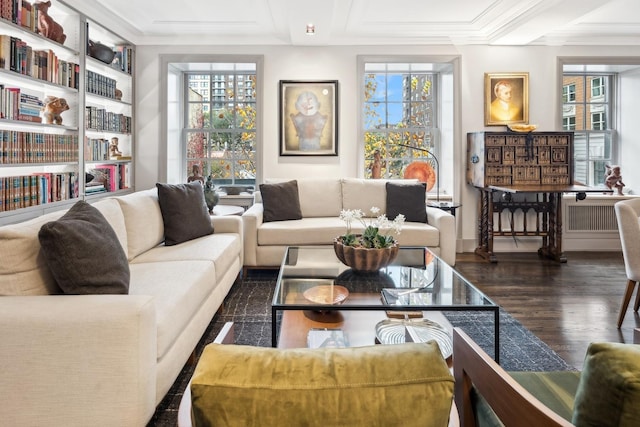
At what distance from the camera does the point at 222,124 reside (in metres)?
5.42

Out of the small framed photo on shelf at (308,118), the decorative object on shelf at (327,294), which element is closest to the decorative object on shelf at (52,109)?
the small framed photo on shelf at (308,118)

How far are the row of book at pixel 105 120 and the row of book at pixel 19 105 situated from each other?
Result: 57 cm

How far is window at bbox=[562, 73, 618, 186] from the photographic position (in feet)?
18.3

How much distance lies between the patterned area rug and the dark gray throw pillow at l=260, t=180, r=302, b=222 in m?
0.88

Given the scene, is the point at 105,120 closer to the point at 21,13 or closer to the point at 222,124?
the point at 21,13

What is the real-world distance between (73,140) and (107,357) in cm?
310

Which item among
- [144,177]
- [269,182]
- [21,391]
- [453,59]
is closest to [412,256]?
[269,182]

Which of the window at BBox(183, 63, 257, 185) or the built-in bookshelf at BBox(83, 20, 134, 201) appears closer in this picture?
the built-in bookshelf at BBox(83, 20, 134, 201)

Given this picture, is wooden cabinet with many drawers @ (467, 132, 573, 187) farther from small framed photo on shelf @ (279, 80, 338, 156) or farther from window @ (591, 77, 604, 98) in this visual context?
small framed photo on shelf @ (279, 80, 338, 156)

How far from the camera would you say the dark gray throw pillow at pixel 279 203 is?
13.8 ft

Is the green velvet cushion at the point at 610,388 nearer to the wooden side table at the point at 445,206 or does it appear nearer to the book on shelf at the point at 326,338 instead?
the book on shelf at the point at 326,338

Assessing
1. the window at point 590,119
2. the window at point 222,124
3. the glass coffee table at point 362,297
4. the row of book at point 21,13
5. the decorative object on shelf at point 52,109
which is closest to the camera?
the glass coffee table at point 362,297

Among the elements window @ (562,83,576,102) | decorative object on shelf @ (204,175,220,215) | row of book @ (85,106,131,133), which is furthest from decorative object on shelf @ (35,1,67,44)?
window @ (562,83,576,102)

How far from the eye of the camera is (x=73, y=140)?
3832mm
